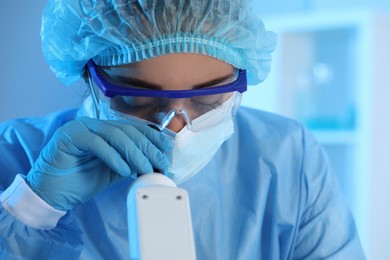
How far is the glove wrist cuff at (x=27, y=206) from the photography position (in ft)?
3.43

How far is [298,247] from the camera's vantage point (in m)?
1.30

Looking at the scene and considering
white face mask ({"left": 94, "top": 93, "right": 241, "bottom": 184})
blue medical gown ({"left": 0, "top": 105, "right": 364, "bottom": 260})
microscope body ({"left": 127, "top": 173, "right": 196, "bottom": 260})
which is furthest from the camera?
blue medical gown ({"left": 0, "top": 105, "right": 364, "bottom": 260})

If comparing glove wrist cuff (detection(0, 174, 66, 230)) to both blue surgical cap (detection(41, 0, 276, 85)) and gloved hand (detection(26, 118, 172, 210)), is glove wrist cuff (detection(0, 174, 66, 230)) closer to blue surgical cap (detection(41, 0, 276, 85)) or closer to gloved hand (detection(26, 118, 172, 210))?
gloved hand (detection(26, 118, 172, 210))

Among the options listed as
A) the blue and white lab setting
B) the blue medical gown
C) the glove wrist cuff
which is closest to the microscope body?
the blue and white lab setting

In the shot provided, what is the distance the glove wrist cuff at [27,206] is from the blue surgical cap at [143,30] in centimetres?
27

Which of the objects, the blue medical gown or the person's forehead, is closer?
the person's forehead

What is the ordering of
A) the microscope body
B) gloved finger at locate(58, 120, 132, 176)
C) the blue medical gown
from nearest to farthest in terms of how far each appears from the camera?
1. the microscope body
2. gloved finger at locate(58, 120, 132, 176)
3. the blue medical gown

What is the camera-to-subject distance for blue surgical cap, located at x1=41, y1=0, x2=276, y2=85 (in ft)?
3.52

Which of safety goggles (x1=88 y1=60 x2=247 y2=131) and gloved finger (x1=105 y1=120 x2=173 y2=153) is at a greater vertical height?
safety goggles (x1=88 y1=60 x2=247 y2=131)

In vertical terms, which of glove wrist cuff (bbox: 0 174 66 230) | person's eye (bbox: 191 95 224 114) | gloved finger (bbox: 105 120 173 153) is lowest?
glove wrist cuff (bbox: 0 174 66 230)

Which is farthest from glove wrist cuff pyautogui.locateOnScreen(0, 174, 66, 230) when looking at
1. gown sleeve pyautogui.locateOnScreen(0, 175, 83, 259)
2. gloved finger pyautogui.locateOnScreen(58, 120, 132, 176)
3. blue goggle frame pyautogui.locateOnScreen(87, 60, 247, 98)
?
blue goggle frame pyautogui.locateOnScreen(87, 60, 247, 98)

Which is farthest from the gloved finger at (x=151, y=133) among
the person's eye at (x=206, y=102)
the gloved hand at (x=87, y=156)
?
the person's eye at (x=206, y=102)

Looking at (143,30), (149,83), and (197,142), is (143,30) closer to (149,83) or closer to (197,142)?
(149,83)

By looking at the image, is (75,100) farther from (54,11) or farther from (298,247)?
(298,247)
